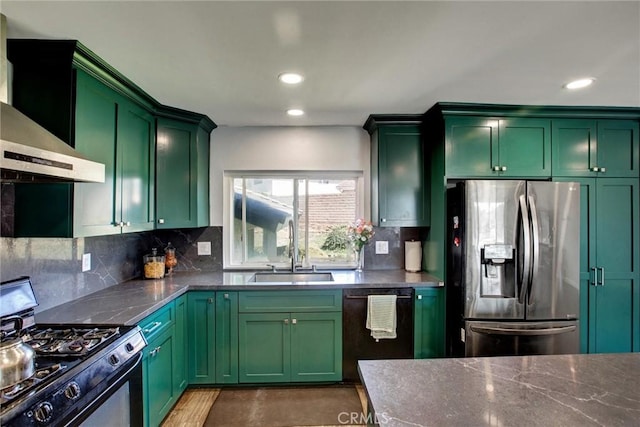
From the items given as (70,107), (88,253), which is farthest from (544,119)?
(88,253)

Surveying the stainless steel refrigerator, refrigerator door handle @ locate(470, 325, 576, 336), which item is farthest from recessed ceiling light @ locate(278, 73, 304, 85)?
refrigerator door handle @ locate(470, 325, 576, 336)

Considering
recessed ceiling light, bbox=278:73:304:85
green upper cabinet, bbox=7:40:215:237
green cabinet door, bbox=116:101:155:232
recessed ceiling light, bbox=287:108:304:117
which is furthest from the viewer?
recessed ceiling light, bbox=287:108:304:117

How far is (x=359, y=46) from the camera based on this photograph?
1691mm

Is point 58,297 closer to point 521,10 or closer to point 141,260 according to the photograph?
point 141,260

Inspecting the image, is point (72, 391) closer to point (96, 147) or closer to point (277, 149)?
point (96, 147)

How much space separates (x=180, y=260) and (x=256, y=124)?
59.5 inches

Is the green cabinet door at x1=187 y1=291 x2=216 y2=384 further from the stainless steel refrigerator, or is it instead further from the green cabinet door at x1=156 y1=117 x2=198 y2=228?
the stainless steel refrigerator

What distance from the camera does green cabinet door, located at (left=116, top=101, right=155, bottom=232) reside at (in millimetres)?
2178

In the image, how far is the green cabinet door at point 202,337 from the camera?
263 cm

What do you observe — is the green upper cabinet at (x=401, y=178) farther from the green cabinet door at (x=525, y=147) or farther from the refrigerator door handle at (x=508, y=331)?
the refrigerator door handle at (x=508, y=331)

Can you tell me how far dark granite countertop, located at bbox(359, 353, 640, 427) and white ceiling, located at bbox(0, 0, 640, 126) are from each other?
1475 mm

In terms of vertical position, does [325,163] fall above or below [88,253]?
above

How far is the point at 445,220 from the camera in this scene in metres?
2.65

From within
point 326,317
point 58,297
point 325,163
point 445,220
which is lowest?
point 326,317
